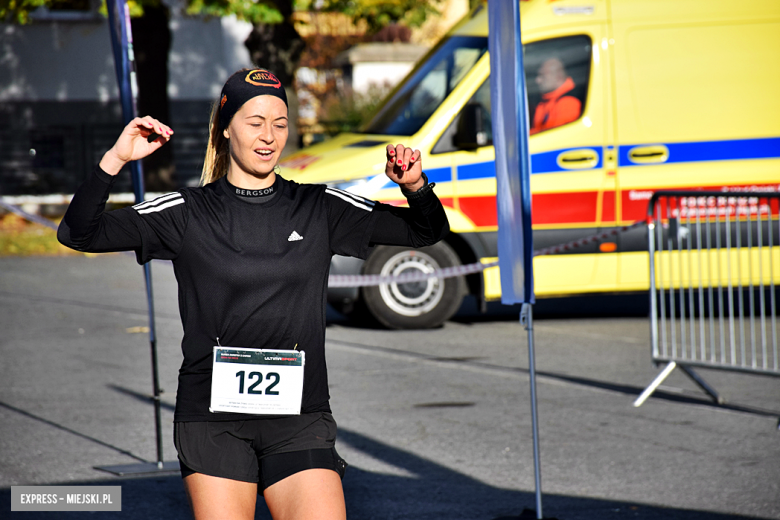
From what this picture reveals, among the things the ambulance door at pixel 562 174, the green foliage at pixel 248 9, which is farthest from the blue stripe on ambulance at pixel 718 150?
the green foliage at pixel 248 9

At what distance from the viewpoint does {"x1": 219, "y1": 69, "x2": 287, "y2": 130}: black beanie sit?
2828 mm

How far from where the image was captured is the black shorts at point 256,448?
2723 mm

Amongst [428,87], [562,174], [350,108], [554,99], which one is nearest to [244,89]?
[562,174]

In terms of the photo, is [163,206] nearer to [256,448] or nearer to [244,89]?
[244,89]

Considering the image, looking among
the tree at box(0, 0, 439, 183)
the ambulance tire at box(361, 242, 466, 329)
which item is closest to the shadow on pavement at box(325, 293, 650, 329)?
the ambulance tire at box(361, 242, 466, 329)

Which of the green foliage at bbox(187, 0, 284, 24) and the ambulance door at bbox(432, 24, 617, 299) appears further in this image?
the green foliage at bbox(187, 0, 284, 24)

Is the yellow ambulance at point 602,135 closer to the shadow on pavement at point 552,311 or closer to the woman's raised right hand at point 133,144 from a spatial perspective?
the shadow on pavement at point 552,311

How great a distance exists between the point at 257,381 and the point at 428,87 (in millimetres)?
6543

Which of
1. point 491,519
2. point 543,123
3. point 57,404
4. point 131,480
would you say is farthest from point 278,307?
point 543,123

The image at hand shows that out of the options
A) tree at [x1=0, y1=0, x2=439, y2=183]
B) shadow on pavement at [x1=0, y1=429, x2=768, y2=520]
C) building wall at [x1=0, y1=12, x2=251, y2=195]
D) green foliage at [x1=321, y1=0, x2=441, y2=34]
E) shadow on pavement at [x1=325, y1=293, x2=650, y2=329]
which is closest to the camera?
shadow on pavement at [x1=0, y1=429, x2=768, y2=520]

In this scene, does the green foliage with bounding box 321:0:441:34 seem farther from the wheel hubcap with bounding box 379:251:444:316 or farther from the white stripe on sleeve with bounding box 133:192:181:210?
the white stripe on sleeve with bounding box 133:192:181:210

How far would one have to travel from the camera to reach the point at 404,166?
2.82m

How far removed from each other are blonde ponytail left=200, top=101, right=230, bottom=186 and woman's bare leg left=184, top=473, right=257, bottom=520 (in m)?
0.91

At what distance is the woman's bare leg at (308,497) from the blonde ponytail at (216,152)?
949 millimetres
